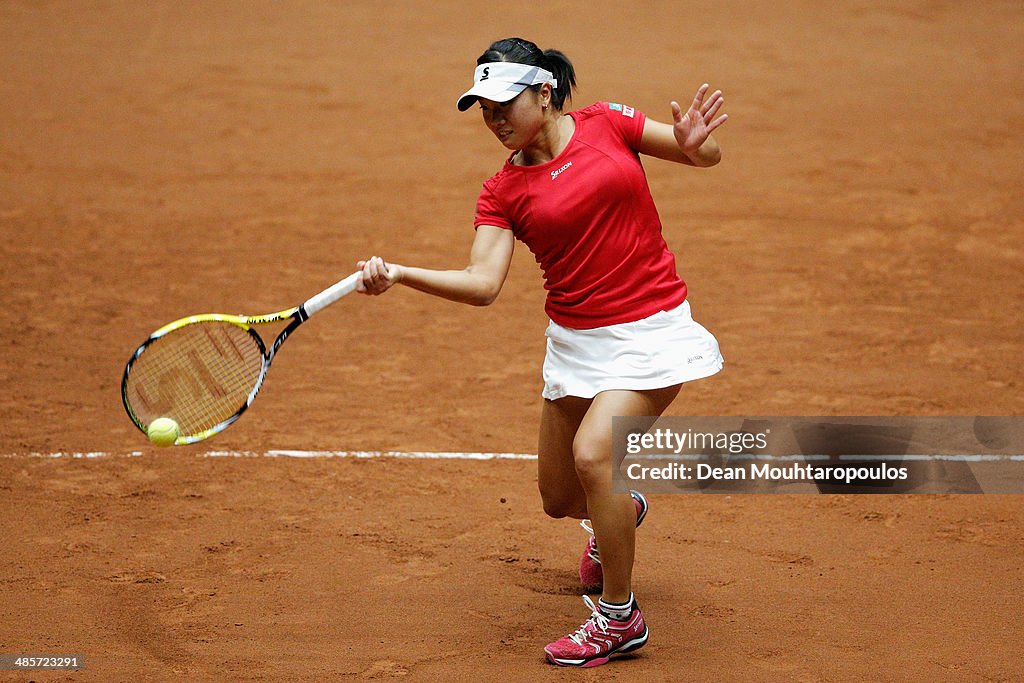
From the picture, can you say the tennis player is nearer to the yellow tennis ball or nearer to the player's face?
the player's face

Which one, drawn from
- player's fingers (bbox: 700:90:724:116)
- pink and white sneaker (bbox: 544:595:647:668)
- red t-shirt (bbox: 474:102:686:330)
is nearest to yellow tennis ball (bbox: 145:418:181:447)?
red t-shirt (bbox: 474:102:686:330)

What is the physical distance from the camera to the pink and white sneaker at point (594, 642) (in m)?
4.85

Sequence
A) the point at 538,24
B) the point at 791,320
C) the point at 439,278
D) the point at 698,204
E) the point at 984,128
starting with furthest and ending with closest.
Answer: 1. the point at 538,24
2. the point at 984,128
3. the point at 698,204
4. the point at 791,320
5. the point at 439,278

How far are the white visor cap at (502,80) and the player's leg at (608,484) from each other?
120 centimetres

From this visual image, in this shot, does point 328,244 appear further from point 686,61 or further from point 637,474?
point 686,61

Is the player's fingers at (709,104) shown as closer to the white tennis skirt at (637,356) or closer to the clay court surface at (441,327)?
the white tennis skirt at (637,356)

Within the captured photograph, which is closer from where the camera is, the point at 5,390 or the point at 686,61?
the point at 5,390

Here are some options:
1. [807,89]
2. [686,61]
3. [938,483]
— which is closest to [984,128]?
[807,89]

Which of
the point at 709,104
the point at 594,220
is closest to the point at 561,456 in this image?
the point at 594,220

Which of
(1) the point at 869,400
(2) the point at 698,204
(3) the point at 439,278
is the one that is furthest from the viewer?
(2) the point at 698,204

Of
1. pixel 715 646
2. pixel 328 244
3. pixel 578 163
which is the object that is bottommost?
pixel 715 646

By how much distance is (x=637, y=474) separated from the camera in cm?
670

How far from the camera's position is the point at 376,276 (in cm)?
462

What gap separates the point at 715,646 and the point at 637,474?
1760 millimetres
